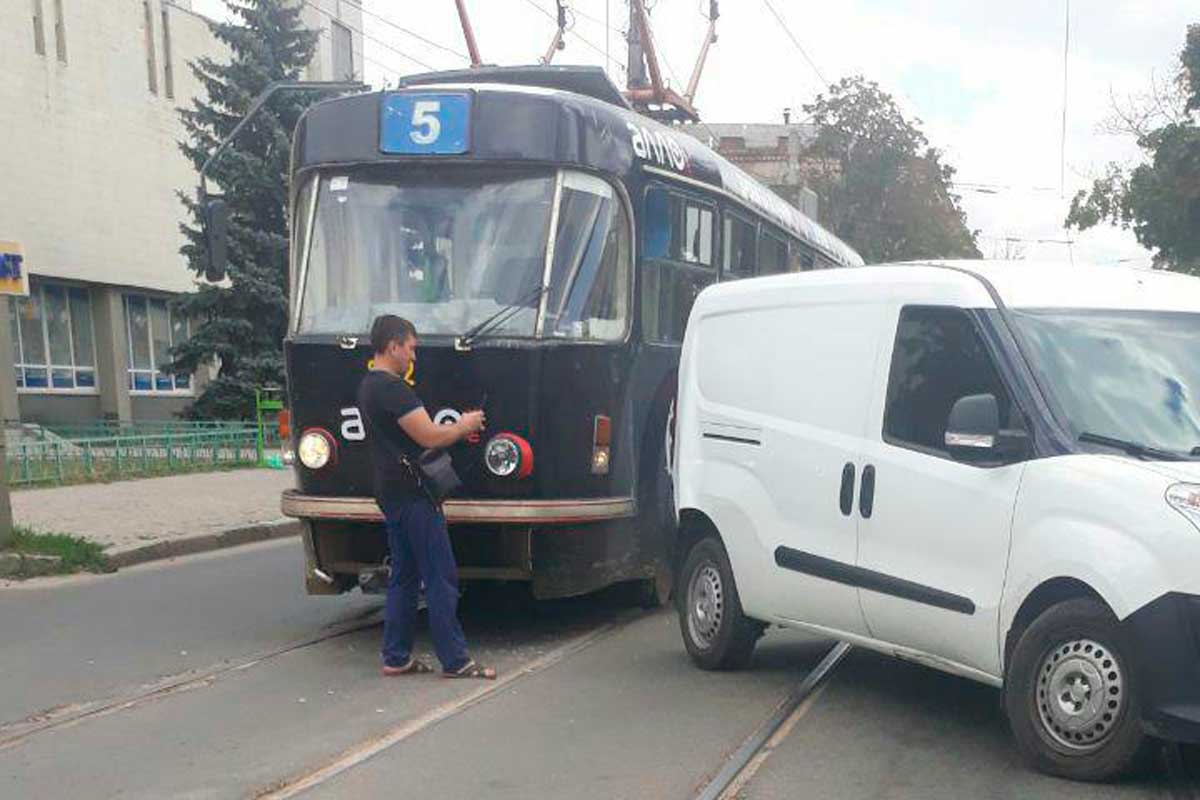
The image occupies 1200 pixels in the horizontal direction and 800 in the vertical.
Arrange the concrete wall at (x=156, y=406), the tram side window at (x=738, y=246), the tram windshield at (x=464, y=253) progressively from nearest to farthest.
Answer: the tram windshield at (x=464, y=253) < the tram side window at (x=738, y=246) < the concrete wall at (x=156, y=406)

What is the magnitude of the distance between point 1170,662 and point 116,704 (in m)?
4.86

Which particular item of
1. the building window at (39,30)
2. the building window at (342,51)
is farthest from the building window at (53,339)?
the building window at (342,51)

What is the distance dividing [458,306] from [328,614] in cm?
275

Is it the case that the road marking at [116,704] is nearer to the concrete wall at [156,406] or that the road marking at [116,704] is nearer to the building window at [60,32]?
the building window at [60,32]

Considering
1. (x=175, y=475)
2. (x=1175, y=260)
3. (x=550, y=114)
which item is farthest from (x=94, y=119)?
(x=550, y=114)

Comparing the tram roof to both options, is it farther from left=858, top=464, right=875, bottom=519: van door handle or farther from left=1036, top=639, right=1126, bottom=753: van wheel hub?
left=1036, top=639, right=1126, bottom=753: van wheel hub

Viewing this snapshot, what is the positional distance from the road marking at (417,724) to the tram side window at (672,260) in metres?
2.06

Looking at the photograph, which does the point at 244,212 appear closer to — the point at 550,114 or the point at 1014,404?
the point at 550,114

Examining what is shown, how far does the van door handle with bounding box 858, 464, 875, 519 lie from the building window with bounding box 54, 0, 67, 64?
31.3 meters

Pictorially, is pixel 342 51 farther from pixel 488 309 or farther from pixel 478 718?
pixel 478 718

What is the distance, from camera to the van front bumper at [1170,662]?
436 cm

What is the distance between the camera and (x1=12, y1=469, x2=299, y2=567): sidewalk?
40.8ft

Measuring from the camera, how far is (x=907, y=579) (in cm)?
552

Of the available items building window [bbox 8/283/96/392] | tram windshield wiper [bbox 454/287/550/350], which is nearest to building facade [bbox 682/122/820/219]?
building window [bbox 8/283/96/392]
